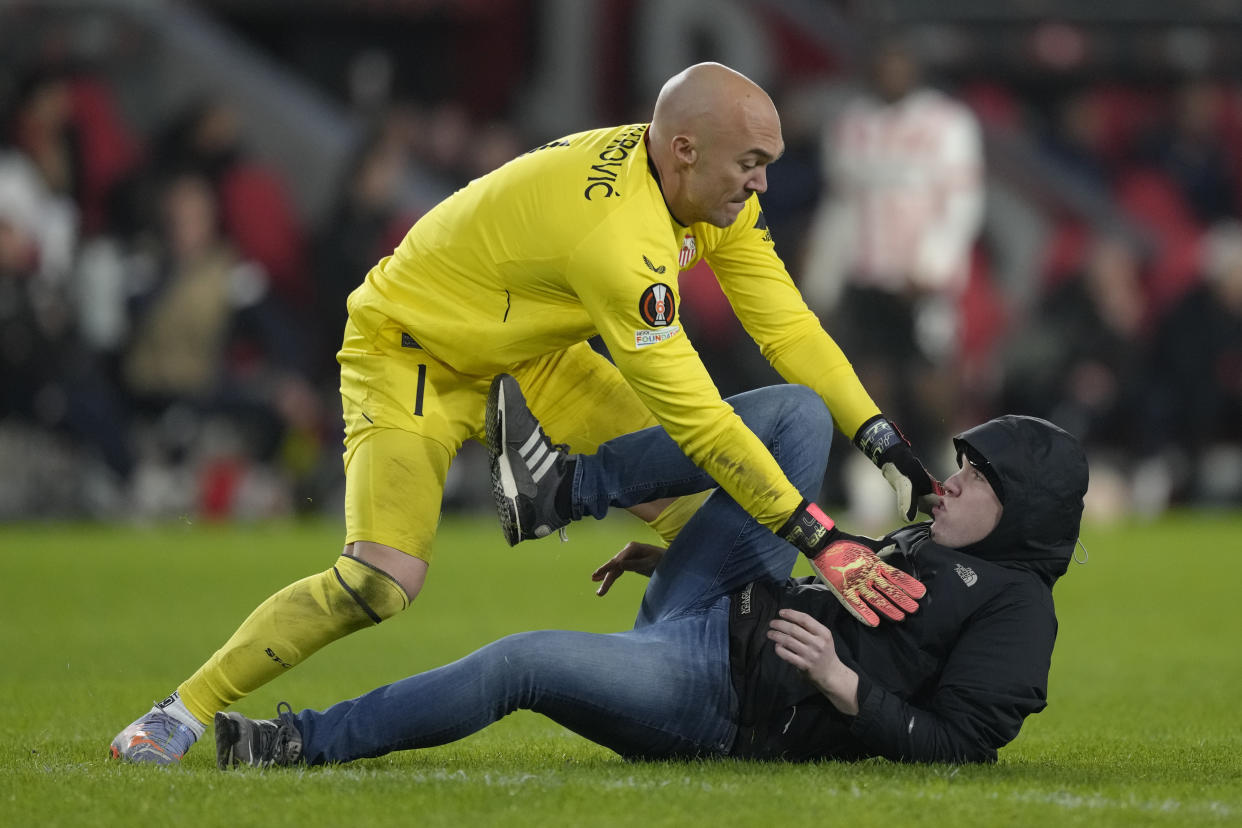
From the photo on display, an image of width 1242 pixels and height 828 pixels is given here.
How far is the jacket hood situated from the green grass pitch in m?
0.59

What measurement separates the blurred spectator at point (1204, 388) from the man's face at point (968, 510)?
36.7 ft

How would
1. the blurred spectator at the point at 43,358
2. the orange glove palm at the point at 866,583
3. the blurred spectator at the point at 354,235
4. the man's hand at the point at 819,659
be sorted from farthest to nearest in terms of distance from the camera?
the blurred spectator at the point at 354,235
the blurred spectator at the point at 43,358
the orange glove palm at the point at 866,583
the man's hand at the point at 819,659

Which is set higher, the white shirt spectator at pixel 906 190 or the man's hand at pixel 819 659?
the white shirt spectator at pixel 906 190

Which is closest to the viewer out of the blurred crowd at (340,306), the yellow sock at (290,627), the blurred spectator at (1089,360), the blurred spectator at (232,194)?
the yellow sock at (290,627)

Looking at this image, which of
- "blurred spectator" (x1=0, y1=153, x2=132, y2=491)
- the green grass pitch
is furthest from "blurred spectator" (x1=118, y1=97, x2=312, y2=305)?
the green grass pitch

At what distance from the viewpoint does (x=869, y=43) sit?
18.3 meters

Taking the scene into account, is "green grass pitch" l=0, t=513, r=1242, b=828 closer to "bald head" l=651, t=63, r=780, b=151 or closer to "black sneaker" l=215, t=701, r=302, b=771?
"black sneaker" l=215, t=701, r=302, b=771

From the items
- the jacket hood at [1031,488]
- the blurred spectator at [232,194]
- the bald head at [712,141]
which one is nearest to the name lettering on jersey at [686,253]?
the bald head at [712,141]

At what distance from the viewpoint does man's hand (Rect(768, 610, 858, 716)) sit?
464 centimetres

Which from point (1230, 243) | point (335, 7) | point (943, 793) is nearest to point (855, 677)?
point (943, 793)

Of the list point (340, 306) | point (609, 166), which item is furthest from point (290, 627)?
point (340, 306)

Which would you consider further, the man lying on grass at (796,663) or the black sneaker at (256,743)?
the black sneaker at (256,743)

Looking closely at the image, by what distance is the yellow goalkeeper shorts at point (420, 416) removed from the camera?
5441 millimetres

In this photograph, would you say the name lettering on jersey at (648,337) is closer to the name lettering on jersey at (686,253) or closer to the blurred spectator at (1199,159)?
the name lettering on jersey at (686,253)
